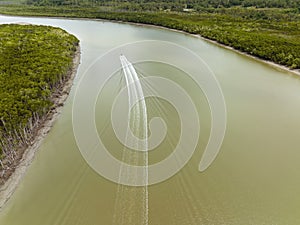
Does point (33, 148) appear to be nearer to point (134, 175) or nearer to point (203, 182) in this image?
point (134, 175)

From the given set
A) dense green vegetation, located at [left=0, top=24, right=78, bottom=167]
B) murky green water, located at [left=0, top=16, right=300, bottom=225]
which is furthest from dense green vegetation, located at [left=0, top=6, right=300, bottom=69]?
dense green vegetation, located at [left=0, top=24, right=78, bottom=167]

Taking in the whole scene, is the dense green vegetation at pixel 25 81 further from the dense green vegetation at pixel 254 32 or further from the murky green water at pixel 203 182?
the dense green vegetation at pixel 254 32

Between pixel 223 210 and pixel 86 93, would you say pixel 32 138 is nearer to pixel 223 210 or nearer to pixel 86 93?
pixel 86 93

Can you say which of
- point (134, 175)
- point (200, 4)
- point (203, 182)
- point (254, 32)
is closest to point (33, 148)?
point (134, 175)

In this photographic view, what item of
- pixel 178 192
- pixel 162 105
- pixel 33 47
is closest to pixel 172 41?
pixel 33 47

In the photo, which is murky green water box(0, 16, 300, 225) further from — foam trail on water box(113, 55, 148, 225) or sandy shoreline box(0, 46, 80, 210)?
sandy shoreline box(0, 46, 80, 210)

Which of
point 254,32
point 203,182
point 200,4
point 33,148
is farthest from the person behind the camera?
point 200,4

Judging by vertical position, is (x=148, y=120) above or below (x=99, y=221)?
above
